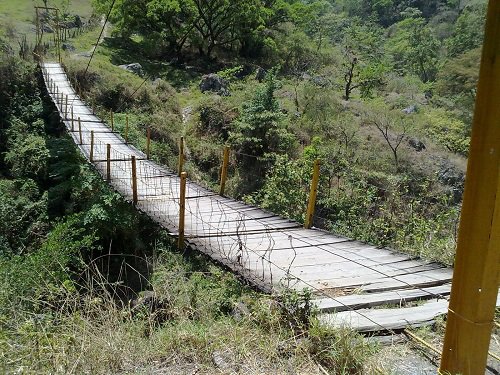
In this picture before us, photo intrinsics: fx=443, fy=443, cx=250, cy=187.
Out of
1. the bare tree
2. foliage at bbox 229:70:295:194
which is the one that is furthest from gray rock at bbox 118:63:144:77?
the bare tree

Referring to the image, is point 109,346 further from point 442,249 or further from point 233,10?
point 233,10

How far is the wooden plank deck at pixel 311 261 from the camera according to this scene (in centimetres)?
248

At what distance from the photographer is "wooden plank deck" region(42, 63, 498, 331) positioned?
8.13 ft

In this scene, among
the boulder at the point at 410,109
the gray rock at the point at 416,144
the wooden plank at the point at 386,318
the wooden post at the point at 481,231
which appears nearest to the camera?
the wooden post at the point at 481,231

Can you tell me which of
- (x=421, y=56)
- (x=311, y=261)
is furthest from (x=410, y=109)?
(x=311, y=261)

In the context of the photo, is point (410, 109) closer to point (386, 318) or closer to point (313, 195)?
point (313, 195)

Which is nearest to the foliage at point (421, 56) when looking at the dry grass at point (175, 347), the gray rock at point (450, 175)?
the gray rock at point (450, 175)

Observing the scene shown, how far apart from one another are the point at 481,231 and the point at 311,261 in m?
2.24

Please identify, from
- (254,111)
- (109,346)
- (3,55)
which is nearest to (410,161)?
(254,111)

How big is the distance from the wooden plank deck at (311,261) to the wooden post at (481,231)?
923 millimetres

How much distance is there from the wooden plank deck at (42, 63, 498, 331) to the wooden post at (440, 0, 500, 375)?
923 mm

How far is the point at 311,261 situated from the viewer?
3377 mm

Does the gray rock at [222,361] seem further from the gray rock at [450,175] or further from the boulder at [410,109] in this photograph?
the boulder at [410,109]

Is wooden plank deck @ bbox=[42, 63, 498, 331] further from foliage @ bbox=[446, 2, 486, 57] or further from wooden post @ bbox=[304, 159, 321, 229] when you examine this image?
foliage @ bbox=[446, 2, 486, 57]
